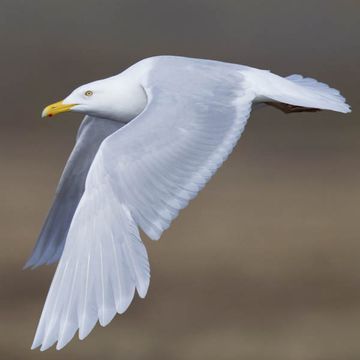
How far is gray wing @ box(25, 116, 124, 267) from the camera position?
511 cm

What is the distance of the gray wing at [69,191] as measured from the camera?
5109mm

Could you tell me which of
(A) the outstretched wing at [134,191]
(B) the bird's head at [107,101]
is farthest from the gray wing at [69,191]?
(A) the outstretched wing at [134,191]

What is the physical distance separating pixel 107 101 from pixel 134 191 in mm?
506

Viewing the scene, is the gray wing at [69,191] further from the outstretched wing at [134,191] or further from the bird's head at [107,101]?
the outstretched wing at [134,191]

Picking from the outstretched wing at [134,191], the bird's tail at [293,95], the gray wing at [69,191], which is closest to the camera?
the outstretched wing at [134,191]

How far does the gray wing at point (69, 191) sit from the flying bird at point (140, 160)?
0.24 m

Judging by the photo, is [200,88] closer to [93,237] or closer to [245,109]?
[245,109]

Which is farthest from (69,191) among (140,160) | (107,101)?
(140,160)

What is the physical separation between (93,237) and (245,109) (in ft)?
1.86

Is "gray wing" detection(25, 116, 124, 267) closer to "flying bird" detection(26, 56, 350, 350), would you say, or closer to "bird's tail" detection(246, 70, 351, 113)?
"flying bird" detection(26, 56, 350, 350)

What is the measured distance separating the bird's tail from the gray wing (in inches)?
20.9

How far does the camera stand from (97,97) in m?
4.85

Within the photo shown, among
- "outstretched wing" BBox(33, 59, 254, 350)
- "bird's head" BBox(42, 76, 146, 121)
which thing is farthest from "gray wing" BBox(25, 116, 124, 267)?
"outstretched wing" BBox(33, 59, 254, 350)

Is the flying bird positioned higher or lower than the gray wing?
higher
